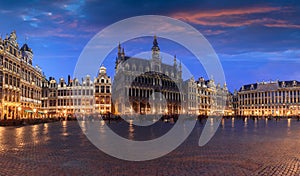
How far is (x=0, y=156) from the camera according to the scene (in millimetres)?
12203

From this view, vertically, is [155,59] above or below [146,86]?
above

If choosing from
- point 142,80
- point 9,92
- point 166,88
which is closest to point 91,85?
point 142,80

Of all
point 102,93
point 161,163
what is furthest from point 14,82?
point 161,163

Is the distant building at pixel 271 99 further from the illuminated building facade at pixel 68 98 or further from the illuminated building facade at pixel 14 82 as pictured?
the illuminated building facade at pixel 14 82

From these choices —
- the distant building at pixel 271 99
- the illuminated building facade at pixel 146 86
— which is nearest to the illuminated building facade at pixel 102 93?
the illuminated building facade at pixel 146 86

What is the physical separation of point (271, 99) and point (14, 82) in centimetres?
13124

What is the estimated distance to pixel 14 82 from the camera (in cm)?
5712

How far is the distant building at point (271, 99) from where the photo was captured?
146 m

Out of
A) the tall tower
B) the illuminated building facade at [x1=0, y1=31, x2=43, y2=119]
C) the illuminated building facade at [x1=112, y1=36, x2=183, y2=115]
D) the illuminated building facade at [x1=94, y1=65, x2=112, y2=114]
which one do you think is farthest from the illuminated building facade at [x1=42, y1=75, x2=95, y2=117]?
the tall tower

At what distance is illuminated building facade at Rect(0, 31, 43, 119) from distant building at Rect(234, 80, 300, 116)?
121437 millimetres

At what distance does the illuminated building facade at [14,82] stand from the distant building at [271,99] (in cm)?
12144

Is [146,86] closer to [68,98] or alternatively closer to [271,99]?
[68,98]

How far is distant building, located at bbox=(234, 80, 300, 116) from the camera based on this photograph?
145875 mm

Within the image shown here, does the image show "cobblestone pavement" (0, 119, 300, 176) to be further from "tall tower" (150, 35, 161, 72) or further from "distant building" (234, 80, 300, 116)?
"distant building" (234, 80, 300, 116)
